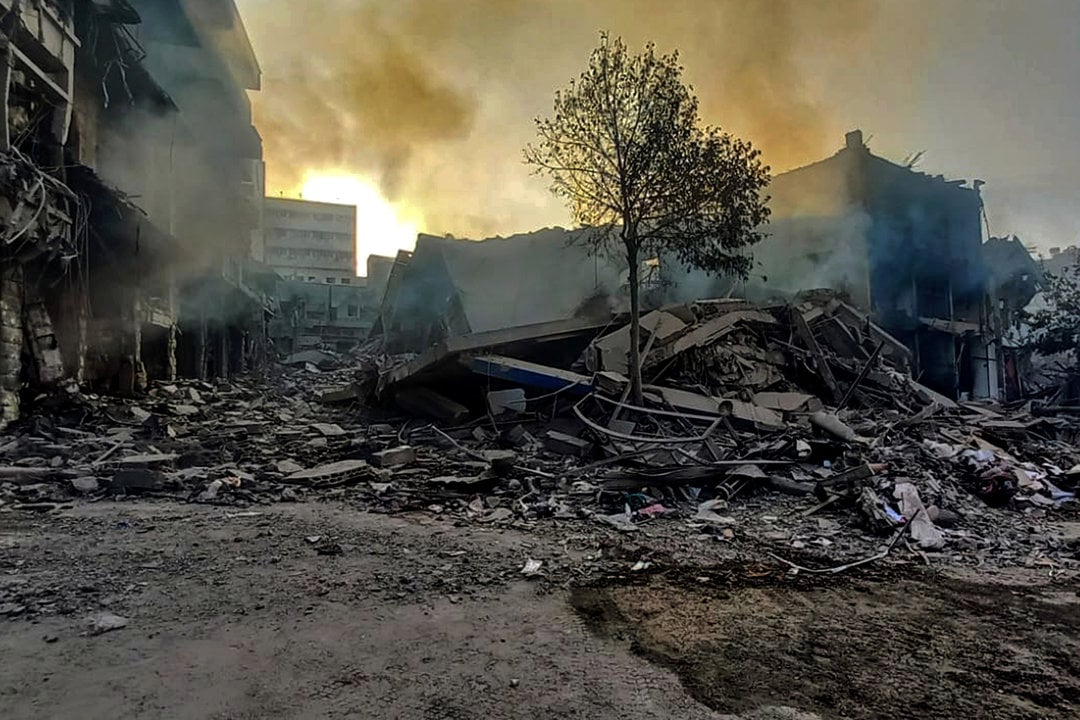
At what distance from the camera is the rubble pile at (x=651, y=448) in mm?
5375

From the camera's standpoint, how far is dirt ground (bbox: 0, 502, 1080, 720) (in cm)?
229

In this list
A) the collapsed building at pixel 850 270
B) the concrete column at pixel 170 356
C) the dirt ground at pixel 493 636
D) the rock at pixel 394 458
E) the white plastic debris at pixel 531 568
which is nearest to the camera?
the dirt ground at pixel 493 636

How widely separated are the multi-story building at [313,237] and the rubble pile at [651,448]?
60.5 meters

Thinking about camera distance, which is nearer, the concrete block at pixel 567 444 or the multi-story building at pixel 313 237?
the concrete block at pixel 567 444

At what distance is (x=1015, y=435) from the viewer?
9.34 metres

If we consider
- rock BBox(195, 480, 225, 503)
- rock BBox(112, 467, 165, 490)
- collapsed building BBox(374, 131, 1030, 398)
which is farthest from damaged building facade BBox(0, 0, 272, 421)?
collapsed building BBox(374, 131, 1030, 398)

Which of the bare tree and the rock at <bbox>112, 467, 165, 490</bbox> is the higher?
the bare tree

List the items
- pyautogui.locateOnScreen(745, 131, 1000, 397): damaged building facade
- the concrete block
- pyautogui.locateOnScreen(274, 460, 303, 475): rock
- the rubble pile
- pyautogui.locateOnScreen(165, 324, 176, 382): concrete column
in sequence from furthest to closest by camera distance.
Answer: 1. pyautogui.locateOnScreen(745, 131, 1000, 397): damaged building facade
2. pyautogui.locateOnScreen(165, 324, 176, 382): concrete column
3. the concrete block
4. pyautogui.locateOnScreen(274, 460, 303, 475): rock
5. the rubble pile

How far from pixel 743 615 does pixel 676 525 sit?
191cm

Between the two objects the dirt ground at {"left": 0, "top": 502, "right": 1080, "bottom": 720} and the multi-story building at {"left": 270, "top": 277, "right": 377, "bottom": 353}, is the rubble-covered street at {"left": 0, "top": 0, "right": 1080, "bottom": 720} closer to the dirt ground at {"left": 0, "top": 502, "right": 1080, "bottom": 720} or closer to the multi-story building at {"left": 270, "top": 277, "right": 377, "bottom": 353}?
the dirt ground at {"left": 0, "top": 502, "right": 1080, "bottom": 720}

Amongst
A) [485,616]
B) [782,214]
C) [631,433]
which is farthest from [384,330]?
[485,616]

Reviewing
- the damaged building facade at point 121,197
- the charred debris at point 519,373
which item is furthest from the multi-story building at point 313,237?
the charred debris at point 519,373

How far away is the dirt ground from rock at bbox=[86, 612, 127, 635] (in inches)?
1.9

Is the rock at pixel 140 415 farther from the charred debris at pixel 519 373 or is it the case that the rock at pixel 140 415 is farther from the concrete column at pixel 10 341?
the concrete column at pixel 10 341
